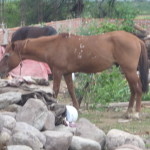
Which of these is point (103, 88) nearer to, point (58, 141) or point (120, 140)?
point (120, 140)

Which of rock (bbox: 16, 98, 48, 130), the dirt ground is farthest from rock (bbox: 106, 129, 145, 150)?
the dirt ground

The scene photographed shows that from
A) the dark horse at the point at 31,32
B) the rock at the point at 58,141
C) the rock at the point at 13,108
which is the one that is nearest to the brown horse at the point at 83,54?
the rock at the point at 13,108

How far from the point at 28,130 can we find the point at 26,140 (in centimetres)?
26

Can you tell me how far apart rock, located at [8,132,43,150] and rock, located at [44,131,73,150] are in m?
0.29

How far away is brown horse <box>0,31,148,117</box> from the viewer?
11.9m

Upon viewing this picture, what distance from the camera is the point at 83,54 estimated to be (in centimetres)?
1196

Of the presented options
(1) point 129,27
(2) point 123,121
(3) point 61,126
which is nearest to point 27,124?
(3) point 61,126

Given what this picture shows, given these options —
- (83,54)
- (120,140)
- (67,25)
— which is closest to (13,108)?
(120,140)

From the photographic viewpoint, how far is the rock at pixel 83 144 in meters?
8.23

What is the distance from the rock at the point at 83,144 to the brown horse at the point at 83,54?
3585 mm

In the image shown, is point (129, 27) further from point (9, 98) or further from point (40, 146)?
point (40, 146)

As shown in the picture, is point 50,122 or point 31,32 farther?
point 31,32

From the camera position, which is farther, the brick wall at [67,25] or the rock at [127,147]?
the brick wall at [67,25]

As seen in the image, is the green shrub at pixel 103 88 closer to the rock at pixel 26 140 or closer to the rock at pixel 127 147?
the rock at pixel 127 147
